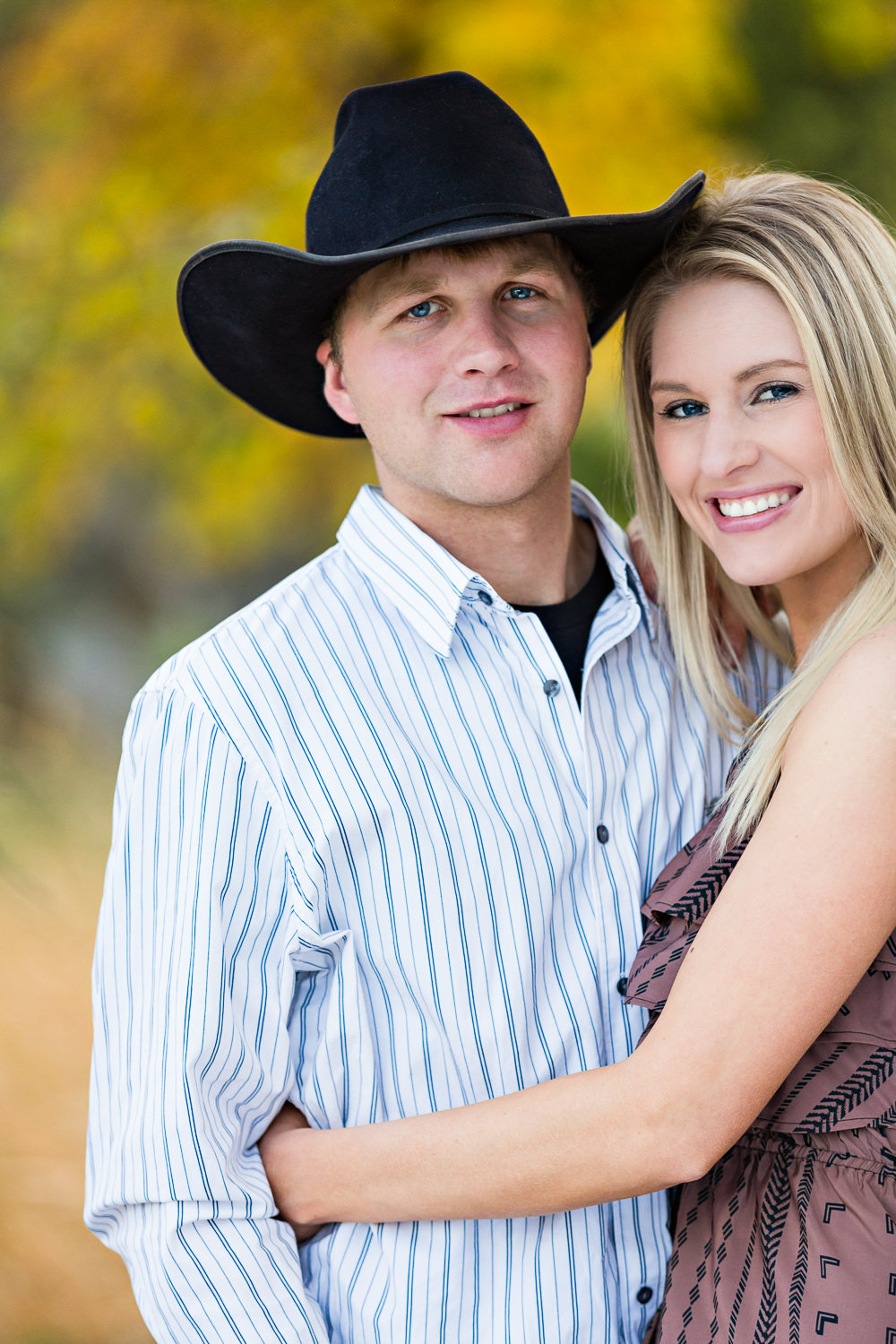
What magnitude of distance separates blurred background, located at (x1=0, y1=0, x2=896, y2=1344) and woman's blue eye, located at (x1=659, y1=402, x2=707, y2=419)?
2.08 metres

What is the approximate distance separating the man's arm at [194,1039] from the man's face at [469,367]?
21.2 inches

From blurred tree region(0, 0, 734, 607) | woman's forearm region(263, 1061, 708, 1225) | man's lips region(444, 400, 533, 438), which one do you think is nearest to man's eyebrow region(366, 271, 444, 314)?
man's lips region(444, 400, 533, 438)

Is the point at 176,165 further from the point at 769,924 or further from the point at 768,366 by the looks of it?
the point at 769,924

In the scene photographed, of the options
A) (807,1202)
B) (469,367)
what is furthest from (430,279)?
(807,1202)

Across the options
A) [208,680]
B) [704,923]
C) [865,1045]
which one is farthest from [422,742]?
[865,1045]

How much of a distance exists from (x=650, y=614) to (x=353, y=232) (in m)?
0.76

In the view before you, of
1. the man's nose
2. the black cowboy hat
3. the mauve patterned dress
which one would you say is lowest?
the mauve patterned dress

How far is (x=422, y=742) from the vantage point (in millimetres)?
1589

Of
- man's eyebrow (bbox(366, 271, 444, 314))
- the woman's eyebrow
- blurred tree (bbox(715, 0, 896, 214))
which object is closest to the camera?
the woman's eyebrow

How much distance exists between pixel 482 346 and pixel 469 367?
38mm

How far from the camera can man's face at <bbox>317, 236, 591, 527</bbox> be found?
167cm

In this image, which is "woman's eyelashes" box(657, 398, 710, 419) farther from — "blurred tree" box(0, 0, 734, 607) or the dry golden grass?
the dry golden grass

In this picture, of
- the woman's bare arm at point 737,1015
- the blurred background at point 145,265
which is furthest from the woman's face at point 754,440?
the blurred background at point 145,265

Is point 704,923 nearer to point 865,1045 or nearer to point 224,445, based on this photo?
point 865,1045
